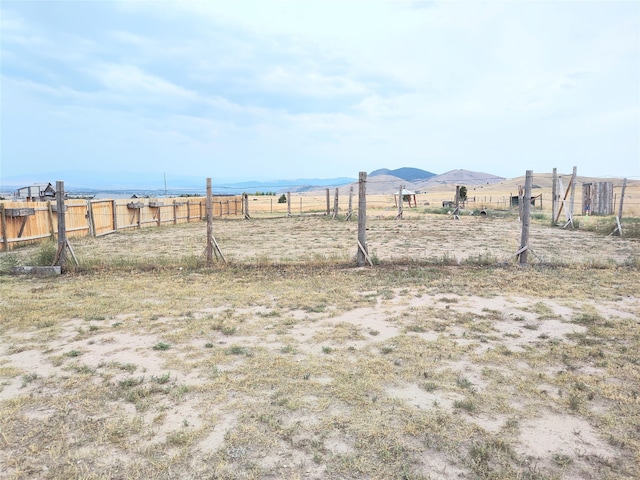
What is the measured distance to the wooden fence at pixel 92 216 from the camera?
14492mm

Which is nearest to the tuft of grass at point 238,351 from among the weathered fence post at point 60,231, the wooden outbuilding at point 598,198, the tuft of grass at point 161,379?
the tuft of grass at point 161,379

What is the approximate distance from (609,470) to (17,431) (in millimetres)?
4216

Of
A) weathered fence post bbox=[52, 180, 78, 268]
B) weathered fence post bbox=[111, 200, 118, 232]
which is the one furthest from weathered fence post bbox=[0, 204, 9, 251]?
weathered fence post bbox=[111, 200, 118, 232]

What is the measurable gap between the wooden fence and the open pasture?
7864mm

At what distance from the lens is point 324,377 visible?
404cm

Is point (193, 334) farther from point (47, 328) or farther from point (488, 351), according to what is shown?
point (488, 351)

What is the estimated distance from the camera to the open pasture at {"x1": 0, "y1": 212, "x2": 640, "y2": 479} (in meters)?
2.85

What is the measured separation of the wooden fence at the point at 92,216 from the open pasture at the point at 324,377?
25.8ft

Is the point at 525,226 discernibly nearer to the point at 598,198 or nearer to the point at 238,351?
the point at 238,351

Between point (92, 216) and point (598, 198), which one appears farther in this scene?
point (598, 198)

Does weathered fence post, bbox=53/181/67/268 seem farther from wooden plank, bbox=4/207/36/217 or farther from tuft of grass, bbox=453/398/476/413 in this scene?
tuft of grass, bbox=453/398/476/413

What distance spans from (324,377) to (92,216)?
18.1 meters

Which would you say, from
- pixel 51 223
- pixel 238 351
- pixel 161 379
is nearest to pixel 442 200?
pixel 51 223

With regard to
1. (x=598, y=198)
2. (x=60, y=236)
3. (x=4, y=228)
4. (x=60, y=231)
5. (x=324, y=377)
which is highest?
(x=598, y=198)
